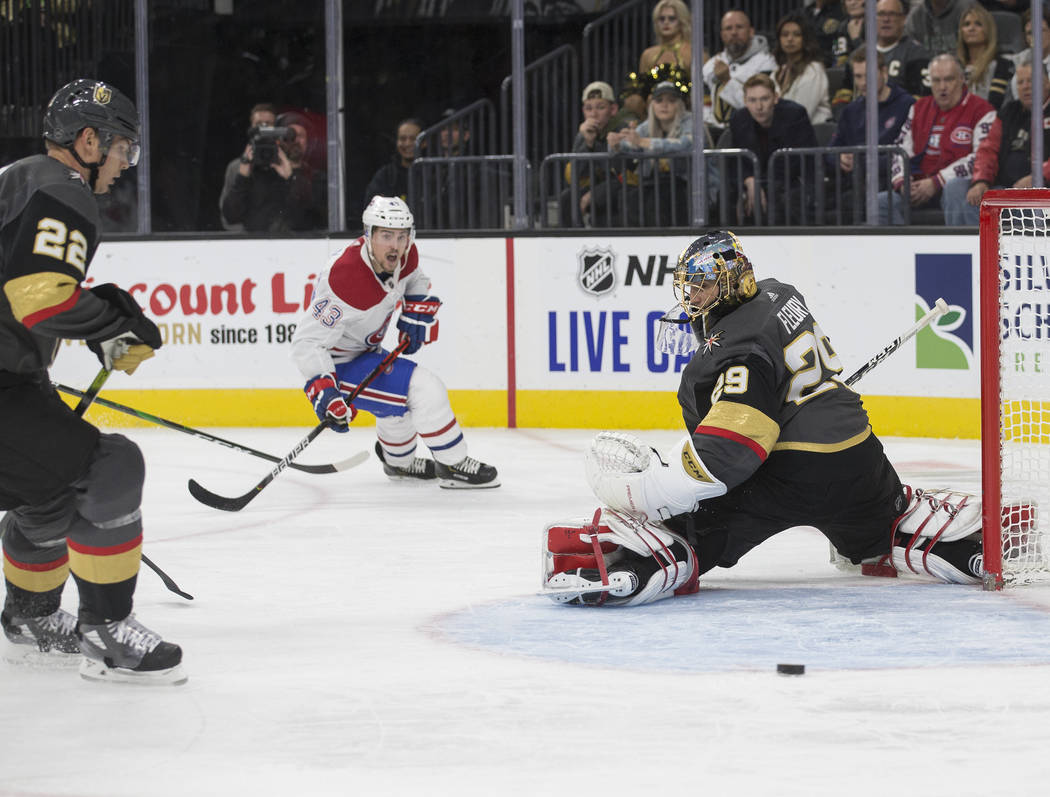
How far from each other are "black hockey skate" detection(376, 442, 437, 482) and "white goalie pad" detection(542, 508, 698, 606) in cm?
228

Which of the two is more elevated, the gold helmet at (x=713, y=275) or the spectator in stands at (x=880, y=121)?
the spectator in stands at (x=880, y=121)

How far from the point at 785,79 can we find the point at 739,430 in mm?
4307

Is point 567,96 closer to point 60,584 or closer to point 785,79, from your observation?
point 785,79

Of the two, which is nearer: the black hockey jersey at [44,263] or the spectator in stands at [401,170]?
the black hockey jersey at [44,263]

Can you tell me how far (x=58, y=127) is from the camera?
9.53 ft

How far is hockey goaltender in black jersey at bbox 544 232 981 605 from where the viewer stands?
11.3 ft

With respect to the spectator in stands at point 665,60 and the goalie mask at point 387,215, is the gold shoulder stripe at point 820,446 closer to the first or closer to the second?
the goalie mask at point 387,215

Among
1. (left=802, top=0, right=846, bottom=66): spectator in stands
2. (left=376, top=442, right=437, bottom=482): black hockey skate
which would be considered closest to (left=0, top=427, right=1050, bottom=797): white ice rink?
(left=376, top=442, right=437, bottom=482): black hockey skate

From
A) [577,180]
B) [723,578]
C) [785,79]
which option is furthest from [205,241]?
[723,578]

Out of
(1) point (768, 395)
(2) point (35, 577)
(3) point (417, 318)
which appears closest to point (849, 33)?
(3) point (417, 318)

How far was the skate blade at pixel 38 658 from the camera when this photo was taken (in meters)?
3.06

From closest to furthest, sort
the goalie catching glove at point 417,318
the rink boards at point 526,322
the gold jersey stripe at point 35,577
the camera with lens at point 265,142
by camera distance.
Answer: the gold jersey stripe at point 35,577
the goalie catching glove at point 417,318
the rink boards at point 526,322
the camera with lens at point 265,142

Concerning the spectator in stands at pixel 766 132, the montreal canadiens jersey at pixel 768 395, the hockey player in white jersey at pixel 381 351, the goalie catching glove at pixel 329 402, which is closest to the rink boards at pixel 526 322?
the spectator in stands at pixel 766 132

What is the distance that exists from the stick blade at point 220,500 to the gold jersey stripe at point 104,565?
1945mm
